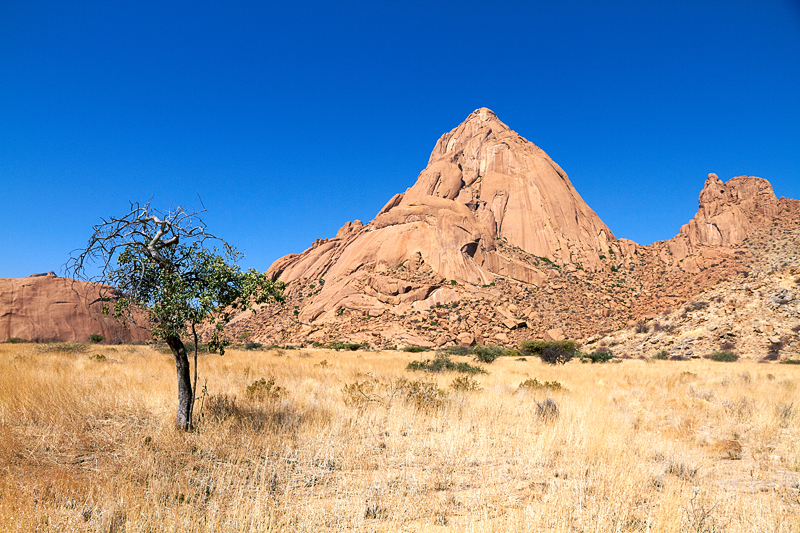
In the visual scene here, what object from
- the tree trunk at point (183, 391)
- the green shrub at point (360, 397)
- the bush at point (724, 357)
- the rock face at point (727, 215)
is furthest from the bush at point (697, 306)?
the tree trunk at point (183, 391)

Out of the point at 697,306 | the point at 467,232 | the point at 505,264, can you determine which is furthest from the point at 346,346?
the point at 505,264

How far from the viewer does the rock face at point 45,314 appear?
37.2m

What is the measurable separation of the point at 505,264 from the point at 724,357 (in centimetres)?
4133

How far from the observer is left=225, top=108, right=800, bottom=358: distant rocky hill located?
49.6 metres

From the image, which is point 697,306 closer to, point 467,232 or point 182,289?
point 467,232

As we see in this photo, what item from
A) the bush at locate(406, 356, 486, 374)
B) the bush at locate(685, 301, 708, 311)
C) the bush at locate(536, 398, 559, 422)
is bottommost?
the bush at locate(406, 356, 486, 374)

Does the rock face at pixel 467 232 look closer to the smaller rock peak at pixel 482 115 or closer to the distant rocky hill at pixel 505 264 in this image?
the distant rocky hill at pixel 505 264

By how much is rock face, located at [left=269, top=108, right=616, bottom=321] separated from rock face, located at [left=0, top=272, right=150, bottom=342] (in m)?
24.2

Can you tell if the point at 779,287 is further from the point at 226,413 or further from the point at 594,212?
the point at 594,212

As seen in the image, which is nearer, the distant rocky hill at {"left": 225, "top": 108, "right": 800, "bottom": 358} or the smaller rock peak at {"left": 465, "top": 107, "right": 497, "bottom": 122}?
the distant rocky hill at {"left": 225, "top": 108, "right": 800, "bottom": 358}

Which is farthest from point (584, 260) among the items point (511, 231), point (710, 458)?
point (710, 458)

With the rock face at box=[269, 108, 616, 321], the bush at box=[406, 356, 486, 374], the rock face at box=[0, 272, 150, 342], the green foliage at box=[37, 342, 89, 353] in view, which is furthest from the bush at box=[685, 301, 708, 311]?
the rock face at box=[0, 272, 150, 342]

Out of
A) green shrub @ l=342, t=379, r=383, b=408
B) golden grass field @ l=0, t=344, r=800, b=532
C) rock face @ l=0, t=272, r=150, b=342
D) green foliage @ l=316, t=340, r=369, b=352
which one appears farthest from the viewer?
green foliage @ l=316, t=340, r=369, b=352

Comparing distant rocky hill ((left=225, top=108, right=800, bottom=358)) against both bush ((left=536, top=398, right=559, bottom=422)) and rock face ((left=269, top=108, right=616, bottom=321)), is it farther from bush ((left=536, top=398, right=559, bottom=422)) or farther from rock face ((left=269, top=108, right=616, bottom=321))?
bush ((left=536, top=398, right=559, bottom=422))
